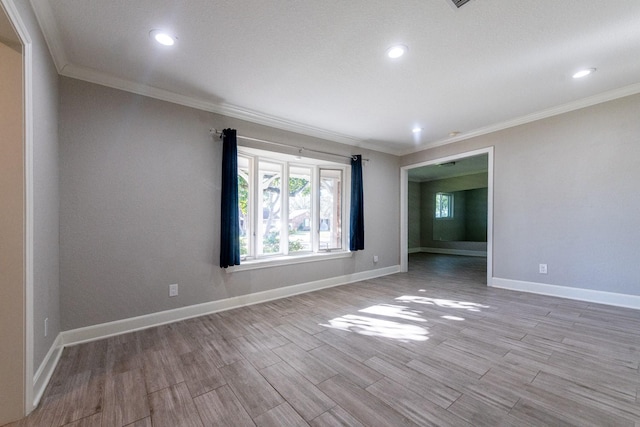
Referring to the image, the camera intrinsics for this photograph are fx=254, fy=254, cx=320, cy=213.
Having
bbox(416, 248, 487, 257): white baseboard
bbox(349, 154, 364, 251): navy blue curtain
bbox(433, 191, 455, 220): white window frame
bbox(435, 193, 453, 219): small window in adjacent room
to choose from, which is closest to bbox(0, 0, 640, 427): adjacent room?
bbox(349, 154, 364, 251): navy blue curtain

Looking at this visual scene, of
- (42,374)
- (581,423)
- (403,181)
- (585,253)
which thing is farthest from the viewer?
(403,181)

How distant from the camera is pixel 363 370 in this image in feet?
6.13

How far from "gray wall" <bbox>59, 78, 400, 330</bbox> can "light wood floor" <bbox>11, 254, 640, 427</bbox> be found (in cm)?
40

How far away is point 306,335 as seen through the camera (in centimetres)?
245

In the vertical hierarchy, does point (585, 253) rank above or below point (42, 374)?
above

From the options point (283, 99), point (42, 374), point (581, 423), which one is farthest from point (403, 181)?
point (42, 374)

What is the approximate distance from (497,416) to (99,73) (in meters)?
4.08

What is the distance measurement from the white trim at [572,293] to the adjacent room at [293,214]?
18 millimetres

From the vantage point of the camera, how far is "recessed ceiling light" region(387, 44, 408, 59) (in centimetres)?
211

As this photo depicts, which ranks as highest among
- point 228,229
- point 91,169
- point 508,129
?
point 508,129

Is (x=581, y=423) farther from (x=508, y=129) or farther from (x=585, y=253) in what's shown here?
(x=508, y=129)

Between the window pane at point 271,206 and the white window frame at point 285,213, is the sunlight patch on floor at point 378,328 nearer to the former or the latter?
the white window frame at point 285,213

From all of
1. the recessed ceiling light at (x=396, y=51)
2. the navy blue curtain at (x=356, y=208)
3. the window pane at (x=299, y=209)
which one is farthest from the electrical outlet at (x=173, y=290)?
the recessed ceiling light at (x=396, y=51)

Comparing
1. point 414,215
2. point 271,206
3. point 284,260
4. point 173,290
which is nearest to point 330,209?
point 271,206
